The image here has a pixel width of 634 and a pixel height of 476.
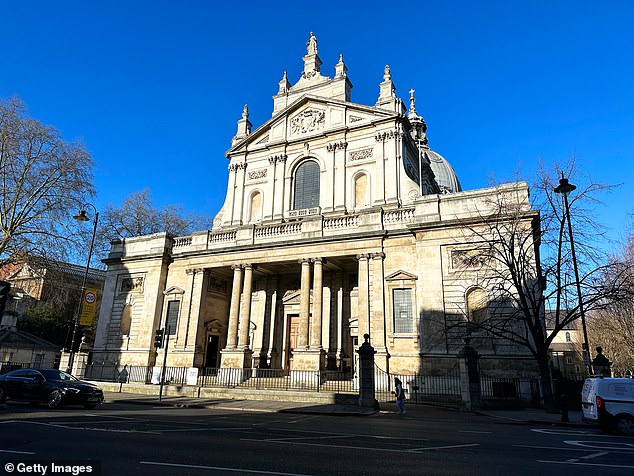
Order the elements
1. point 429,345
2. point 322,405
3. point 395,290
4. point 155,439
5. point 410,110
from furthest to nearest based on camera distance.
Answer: point 410,110, point 395,290, point 429,345, point 322,405, point 155,439

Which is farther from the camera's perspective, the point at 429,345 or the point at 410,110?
the point at 410,110

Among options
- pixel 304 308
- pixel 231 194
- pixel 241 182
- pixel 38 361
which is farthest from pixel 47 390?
pixel 241 182

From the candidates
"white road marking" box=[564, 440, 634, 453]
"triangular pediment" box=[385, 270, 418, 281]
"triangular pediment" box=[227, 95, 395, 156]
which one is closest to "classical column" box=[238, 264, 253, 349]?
"triangular pediment" box=[385, 270, 418, 281]

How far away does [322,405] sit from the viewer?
661 inches

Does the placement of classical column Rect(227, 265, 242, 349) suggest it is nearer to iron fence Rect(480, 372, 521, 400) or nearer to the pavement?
the pavement

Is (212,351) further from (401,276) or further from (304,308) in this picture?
(401,276)

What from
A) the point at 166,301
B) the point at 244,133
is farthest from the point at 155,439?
the point at 244,133

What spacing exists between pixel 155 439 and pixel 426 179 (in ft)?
102

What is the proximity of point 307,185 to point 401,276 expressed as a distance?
1140cm

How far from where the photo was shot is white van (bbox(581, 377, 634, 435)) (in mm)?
11703

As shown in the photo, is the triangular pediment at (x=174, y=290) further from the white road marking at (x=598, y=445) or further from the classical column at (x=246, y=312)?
the white road marking at (x=598, y=445)

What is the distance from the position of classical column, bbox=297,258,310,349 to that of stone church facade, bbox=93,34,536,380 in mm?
84

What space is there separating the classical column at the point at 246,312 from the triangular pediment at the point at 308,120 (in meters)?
11.8

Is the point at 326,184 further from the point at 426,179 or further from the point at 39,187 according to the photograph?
the point at 39,187
